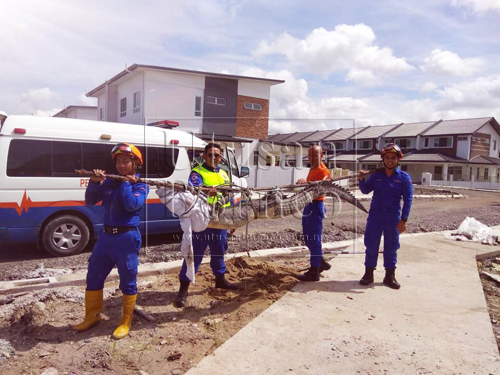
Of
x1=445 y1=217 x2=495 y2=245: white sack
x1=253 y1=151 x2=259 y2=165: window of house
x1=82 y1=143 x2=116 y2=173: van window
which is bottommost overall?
x1=445 y1=217 x2=495 y2=245: white sack

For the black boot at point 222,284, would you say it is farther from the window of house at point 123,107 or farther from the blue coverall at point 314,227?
the window of house at point 123,107

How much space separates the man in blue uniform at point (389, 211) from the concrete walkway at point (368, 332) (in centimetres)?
34

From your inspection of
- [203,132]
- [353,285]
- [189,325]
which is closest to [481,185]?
[203,132]

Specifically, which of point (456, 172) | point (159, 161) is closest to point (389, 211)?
point (159, 161)

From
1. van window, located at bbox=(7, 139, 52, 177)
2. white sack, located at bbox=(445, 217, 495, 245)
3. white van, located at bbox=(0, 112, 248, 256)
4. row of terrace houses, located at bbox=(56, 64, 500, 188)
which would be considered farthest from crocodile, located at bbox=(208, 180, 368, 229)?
row of terrace houses, located at bbox=(56, 64, 500, 188)

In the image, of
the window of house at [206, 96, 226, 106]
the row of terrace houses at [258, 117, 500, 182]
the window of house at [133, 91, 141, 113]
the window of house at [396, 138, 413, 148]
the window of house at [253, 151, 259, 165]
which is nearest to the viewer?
the window of house at [133, 91, 141, 113]

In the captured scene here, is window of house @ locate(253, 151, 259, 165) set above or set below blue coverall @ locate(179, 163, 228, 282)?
above

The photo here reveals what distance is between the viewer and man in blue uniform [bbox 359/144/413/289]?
5215mm

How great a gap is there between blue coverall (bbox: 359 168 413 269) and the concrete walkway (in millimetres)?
524

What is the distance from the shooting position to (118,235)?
3.60m

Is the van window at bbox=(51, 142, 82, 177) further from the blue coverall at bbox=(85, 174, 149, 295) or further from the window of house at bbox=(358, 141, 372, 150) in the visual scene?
the window of house at bbox=(358, 141, 372, 150)

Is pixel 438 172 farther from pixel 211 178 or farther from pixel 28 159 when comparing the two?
pixel 28 159

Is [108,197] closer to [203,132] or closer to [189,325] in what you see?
[189,325]

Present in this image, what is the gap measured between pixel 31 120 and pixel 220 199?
416 centimetres
